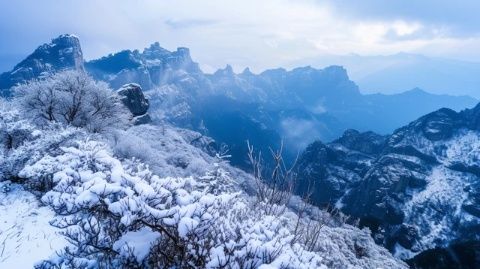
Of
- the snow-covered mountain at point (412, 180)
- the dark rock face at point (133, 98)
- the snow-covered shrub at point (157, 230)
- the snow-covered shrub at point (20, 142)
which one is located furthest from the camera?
the snow-covered mountain at point (412, 180)

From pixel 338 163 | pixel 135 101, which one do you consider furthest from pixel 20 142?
pixel 338 163

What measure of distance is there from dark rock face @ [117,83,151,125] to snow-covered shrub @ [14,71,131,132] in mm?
21333

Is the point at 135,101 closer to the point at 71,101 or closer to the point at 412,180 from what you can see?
the point at 71,101

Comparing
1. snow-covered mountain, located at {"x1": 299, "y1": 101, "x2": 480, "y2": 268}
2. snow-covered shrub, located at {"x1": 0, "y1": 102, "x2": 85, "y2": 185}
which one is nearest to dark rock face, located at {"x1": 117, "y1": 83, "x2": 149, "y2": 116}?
snow-covered mountain, located at {"x1": 299, "y1": 101, "x2": 480, "y2": 268}

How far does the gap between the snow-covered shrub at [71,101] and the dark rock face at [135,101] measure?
21.3 meters

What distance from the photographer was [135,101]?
71.6 metres

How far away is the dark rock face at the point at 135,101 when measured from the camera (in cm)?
6938

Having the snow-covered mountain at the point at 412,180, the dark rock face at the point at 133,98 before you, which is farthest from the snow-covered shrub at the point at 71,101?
the snow-covered mountain at the point at 412,180

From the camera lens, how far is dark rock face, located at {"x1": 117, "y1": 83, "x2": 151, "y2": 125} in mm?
69375

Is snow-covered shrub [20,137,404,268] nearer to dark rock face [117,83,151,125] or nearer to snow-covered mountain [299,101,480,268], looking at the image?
snow-covered mountain [299,101,480,268]

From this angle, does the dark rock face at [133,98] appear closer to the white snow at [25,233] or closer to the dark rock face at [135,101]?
the dark rock face at [135,101]

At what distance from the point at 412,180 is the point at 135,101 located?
79649 millimetres

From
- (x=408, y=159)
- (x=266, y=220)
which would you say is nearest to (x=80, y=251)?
(x=266, y=220)

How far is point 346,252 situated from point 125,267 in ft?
51.5
